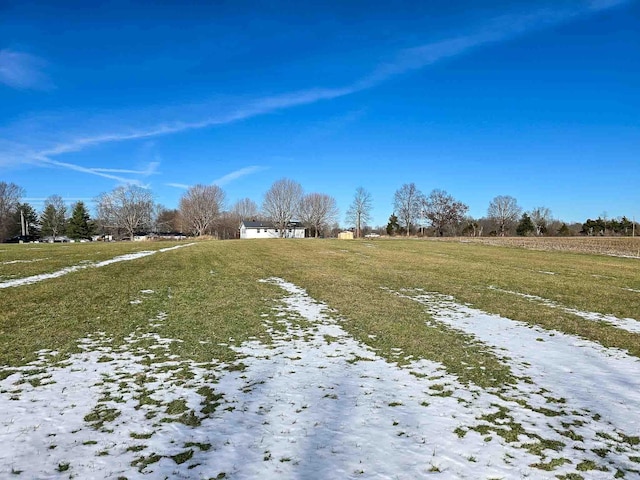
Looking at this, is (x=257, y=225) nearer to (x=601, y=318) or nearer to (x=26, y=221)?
(x=26, y=221)

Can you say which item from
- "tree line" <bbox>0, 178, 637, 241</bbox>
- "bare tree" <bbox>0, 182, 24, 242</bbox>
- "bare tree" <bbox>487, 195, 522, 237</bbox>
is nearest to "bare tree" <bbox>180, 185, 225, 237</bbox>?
"tree line" <bbox>0, 178, 637, 241</bbox>

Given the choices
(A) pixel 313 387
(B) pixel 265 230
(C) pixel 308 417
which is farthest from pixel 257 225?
(C) pixel 308 417

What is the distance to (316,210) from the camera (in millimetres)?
99125

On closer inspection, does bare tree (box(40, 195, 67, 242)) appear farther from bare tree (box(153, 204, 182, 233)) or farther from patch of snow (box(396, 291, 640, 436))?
patch of snow (box(396, 291, 640, 436))

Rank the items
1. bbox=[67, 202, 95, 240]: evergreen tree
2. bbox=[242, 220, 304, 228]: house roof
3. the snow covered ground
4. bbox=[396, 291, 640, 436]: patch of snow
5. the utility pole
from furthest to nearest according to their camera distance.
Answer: bbox=[242, 220, 304, 228]: house roof < bbox=[67, 202, 95, 240]: evergreen tree < the utility pole < bbox=[396, 291, 640, 436]: patch of snow < the snow covered ground

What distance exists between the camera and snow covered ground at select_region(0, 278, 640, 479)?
3.82m

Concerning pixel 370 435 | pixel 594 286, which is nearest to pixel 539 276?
pixel 594 286

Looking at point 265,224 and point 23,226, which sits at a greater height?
point 265,224

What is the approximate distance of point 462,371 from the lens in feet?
21.6

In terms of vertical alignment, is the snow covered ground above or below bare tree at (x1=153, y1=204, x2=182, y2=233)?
below

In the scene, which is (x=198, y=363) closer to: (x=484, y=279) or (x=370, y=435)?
(x=370, y=435)

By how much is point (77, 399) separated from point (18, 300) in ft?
28.1

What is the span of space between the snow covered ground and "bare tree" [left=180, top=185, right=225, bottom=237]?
84643 millimetres

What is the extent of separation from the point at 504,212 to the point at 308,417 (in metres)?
116
